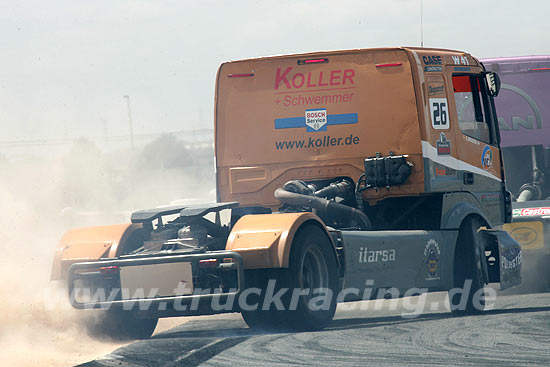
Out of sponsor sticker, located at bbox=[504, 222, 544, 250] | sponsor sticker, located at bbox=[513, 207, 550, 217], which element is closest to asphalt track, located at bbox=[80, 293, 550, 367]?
sponsor sticker, located at bbox=[504, 222, 544, 250]

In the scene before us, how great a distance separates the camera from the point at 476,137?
1280cm

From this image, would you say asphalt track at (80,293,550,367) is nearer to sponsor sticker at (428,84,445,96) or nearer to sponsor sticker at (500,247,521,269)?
sponsor sticker at (500,247,521,269)

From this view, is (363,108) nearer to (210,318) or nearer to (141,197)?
(210,318)

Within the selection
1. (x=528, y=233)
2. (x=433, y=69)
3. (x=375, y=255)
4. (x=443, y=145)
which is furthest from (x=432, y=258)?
(x=528, y=233)

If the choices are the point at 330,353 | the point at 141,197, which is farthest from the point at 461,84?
the point at 141,197

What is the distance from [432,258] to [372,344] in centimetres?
317

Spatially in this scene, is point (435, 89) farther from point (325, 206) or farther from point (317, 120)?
point (325, 206)

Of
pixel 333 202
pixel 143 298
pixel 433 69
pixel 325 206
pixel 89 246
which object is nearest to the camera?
pixel 143 298

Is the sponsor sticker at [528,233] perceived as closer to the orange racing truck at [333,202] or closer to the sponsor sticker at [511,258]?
the orange racing truck at [333,202]

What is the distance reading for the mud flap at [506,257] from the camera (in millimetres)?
12758

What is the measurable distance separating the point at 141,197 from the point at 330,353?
55.3m

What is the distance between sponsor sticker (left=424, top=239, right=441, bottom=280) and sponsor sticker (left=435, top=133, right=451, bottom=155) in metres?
0.98

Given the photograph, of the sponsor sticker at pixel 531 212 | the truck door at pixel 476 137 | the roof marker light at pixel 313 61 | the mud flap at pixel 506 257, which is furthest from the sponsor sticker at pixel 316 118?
the sponsor sticker at pixel 531 212

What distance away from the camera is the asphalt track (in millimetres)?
8086
